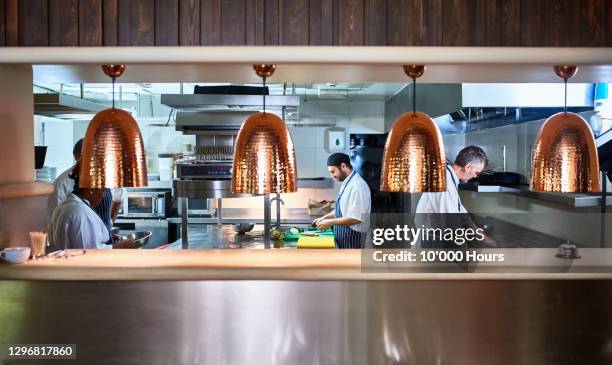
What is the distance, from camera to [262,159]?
1798mm

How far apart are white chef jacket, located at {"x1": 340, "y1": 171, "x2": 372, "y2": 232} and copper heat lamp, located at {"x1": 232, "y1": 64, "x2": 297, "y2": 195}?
319cm

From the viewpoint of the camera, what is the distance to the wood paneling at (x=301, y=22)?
1.83 metres

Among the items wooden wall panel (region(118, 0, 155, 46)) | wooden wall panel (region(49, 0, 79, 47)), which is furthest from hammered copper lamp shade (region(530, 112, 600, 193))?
wooden wall panel (region(49, 0, 79, 47))

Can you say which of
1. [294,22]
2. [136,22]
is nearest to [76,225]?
[136,22]

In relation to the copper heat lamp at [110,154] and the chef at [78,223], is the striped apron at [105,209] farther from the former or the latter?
the copper heat lamp at [110,154]

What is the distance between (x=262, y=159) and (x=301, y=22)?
1.77 feet

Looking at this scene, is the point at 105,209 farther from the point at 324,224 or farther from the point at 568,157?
the point at 568,157

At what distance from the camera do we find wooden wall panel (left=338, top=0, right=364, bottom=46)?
1.84 meters

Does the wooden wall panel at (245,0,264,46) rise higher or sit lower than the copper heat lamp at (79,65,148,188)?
higher

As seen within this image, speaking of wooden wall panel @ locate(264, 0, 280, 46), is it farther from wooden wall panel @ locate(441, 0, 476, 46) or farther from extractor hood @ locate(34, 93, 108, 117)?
extractor hood @ locate(34, 93, 108, 117)

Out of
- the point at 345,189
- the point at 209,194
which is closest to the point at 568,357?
the point at 345,189

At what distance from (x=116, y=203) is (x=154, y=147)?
4513 millimetres

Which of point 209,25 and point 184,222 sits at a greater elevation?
point 209,25

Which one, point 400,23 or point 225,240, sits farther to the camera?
point 225,240
